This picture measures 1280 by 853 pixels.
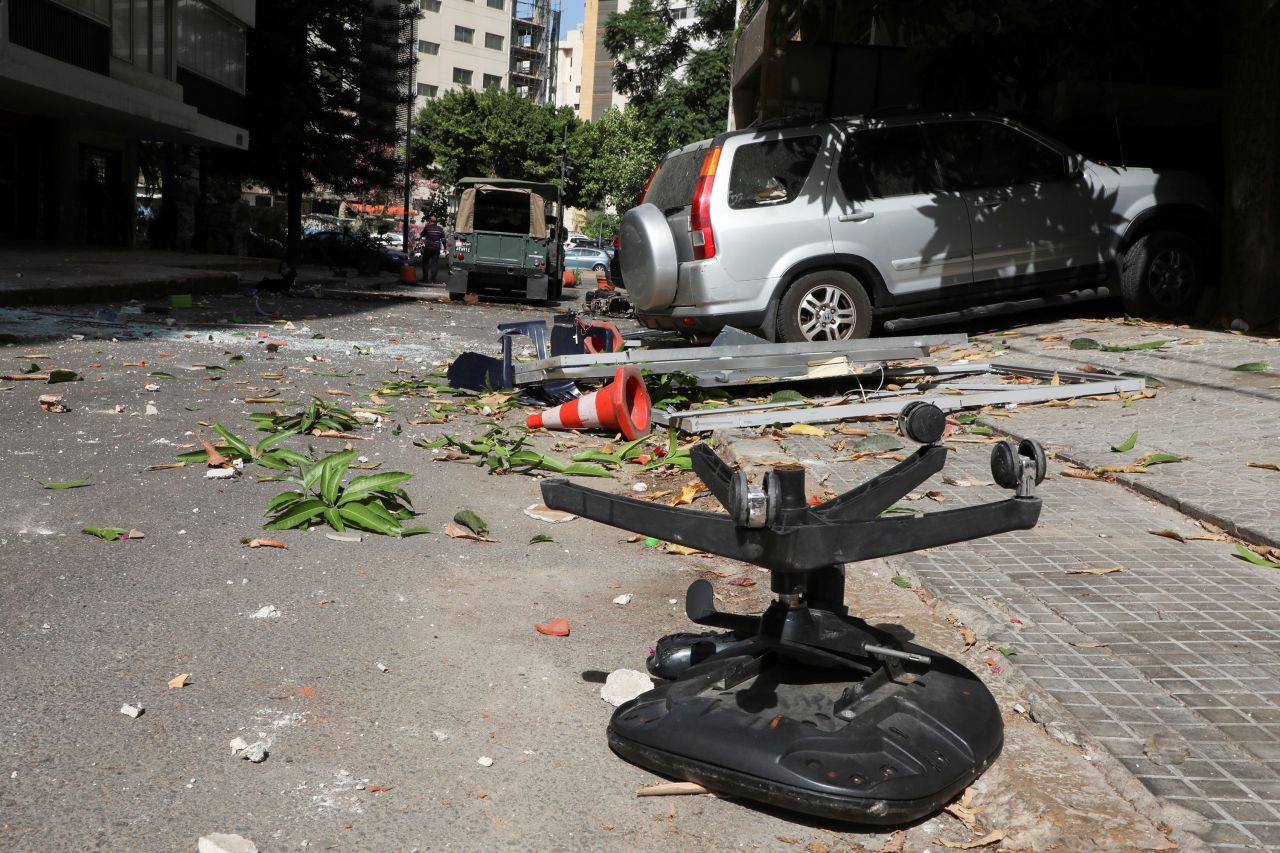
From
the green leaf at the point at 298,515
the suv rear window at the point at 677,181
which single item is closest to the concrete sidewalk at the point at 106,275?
the suv rear window at the point at 677,181

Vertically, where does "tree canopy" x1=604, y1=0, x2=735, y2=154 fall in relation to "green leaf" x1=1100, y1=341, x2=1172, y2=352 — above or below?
above

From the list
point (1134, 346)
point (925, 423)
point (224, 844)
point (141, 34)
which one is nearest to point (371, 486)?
point (224, 844)

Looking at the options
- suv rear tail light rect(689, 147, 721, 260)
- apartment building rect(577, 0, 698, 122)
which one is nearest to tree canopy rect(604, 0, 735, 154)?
suv rear tail light rect(689, 147, 721, 260)

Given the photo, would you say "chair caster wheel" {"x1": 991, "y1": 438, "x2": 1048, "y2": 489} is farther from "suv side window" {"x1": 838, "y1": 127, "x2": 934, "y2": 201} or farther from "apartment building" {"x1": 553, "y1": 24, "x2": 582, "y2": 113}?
"apartment building" {"x1": 553, "y1": 24, "x2": 582, "y2": 113}

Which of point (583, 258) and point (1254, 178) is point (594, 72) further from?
point (1254, 178)

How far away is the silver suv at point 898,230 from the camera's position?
938 cm

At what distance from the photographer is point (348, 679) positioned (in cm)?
315

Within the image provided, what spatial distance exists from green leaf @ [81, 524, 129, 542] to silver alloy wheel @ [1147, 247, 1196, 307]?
884 centimetres

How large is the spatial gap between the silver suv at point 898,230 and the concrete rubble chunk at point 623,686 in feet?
20.9

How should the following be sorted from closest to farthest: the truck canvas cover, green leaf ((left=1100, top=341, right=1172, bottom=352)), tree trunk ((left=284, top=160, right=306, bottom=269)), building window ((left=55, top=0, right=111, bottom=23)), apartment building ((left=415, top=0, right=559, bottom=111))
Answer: green leaf ((left=1100, top=341, right=1172, bottom=352)) < building window ((left=55, top=0, right=111, bottom=23)) < the truck canvas cover < tree trunk ((left=284, top=160, right=306, bottom=269)) < apartment building ((left=415, top=0, right=559, bottom=111))

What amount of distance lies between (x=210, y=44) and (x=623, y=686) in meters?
32.2

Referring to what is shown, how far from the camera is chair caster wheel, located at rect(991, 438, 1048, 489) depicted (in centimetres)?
257

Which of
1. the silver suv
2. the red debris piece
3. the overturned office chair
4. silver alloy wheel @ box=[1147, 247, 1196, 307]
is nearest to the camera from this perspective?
the overturned office chair

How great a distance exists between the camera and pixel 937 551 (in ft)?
13.8
